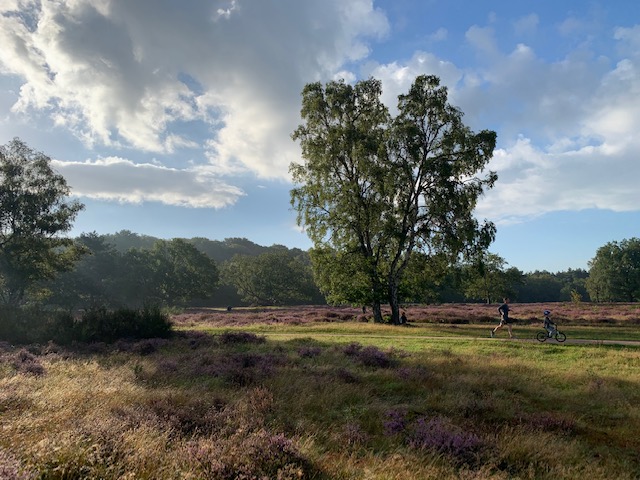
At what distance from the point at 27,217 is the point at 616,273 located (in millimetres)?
107729

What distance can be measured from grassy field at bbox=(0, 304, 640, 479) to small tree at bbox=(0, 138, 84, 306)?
94.5ft

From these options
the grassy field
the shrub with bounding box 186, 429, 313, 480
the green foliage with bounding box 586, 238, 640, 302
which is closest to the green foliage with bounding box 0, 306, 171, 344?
the grassy field

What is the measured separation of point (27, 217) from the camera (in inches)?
1483

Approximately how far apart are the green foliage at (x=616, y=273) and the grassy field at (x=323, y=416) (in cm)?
8643

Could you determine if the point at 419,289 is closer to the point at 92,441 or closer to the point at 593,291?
the point at 92,441

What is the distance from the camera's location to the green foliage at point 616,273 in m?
82.5

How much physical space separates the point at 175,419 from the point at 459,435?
5377mm

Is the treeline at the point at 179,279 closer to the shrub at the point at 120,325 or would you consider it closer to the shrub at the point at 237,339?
the shrub at the point at 120,325

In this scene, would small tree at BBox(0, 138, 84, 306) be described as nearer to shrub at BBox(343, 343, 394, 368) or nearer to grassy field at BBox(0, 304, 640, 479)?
grassy field at BBox(0, 304, 640, 479)

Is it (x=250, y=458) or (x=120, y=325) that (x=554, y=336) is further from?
(x=120, y=325)

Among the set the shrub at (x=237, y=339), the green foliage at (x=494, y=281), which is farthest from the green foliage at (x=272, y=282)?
the shrub at (x=237, y=339)

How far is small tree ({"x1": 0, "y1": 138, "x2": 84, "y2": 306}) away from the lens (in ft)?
121

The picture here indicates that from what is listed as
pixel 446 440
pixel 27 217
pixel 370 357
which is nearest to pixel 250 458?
pixel 446 440

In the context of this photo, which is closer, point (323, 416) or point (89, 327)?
point (323, 416)
